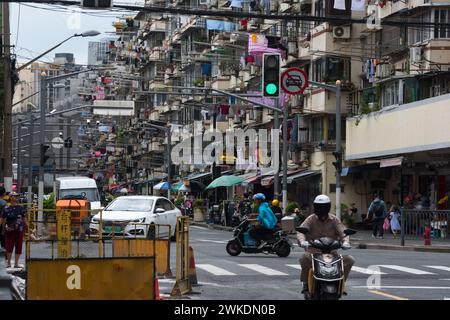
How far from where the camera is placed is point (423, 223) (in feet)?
128

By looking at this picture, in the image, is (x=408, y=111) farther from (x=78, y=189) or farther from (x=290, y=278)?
(x=290, y=278)

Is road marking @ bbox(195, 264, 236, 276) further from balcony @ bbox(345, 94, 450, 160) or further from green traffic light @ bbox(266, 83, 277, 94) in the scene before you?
balcony @ bbox(345, 94, 450, 160)

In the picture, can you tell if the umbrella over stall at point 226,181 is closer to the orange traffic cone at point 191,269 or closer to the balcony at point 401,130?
the balcony at point 401,130

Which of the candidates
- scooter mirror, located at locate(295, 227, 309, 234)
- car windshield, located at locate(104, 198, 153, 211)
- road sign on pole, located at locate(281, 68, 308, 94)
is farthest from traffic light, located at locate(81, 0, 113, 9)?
road sign on pole, located at locate(281, 68, 308, 94)

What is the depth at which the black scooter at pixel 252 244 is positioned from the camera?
29909 millimetres

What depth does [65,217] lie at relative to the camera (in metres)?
27.8

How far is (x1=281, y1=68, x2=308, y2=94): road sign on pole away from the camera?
42.7 metres

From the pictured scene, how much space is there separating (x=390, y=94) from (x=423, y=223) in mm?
12706

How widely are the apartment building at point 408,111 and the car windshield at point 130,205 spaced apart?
12507 mm

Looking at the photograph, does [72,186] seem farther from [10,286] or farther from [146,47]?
[146,47]

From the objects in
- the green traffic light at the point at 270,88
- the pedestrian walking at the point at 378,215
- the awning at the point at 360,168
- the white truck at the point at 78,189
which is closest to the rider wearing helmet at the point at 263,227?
the green traffic light at the point at 270,88

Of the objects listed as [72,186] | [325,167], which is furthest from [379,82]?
[72,186]

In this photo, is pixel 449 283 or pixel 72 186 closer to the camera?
pixel 449 283
